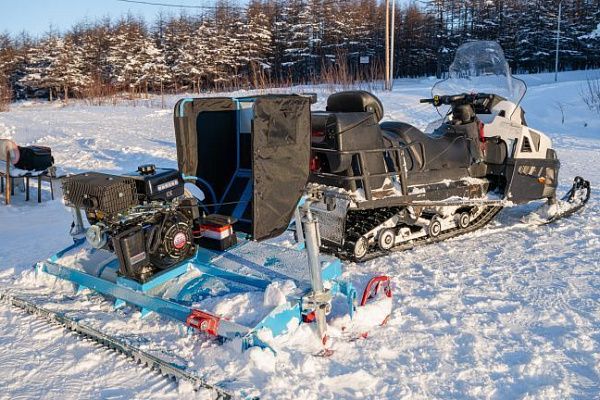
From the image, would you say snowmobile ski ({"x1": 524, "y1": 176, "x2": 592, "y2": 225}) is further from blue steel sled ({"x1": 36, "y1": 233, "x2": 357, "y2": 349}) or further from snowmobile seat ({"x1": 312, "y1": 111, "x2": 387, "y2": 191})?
blue steel sled ({"x1": 36, "y1": 233, "x2": 357, "y2": 349})

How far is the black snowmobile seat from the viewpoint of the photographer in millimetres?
4570

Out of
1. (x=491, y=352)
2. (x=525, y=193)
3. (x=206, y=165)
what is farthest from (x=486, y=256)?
(x=206, y=165)

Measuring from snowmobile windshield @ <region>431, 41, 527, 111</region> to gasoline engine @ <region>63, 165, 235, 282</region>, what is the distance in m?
4.07

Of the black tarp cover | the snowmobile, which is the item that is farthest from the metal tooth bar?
the snowmobile

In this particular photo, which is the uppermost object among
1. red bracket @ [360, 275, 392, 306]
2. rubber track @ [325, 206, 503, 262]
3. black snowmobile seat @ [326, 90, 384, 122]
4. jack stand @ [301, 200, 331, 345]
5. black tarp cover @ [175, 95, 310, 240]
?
black snowmobile seat @ [326, 90, 384, 122]

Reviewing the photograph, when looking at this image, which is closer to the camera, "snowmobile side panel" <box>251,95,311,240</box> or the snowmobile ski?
"snowmobile side panel" <box>251,95,311,240</box>

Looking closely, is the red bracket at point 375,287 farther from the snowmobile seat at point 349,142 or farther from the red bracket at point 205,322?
the snowmobile seat at point 349,142

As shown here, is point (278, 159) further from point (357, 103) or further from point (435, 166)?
point (435, 166)

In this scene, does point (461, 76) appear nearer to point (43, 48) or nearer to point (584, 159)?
point (584, 159)

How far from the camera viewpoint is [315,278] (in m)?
3.04

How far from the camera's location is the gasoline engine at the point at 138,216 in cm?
322

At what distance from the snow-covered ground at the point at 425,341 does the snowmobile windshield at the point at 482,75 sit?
1594mm

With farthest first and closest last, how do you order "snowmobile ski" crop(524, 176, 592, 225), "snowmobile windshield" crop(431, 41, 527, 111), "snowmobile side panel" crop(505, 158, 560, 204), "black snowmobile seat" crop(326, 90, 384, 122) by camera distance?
1. "snowmobile windshield" crop(431, 41, 527, 111)
2. "snowmobile ski" crop(524, 176, 592, 225)
3. "snowmobile side panel" crop(505, 158, 560, 204)
4. "black snowmobile seat" crop(326, 90, 384, 122)

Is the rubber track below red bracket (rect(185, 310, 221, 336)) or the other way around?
below
